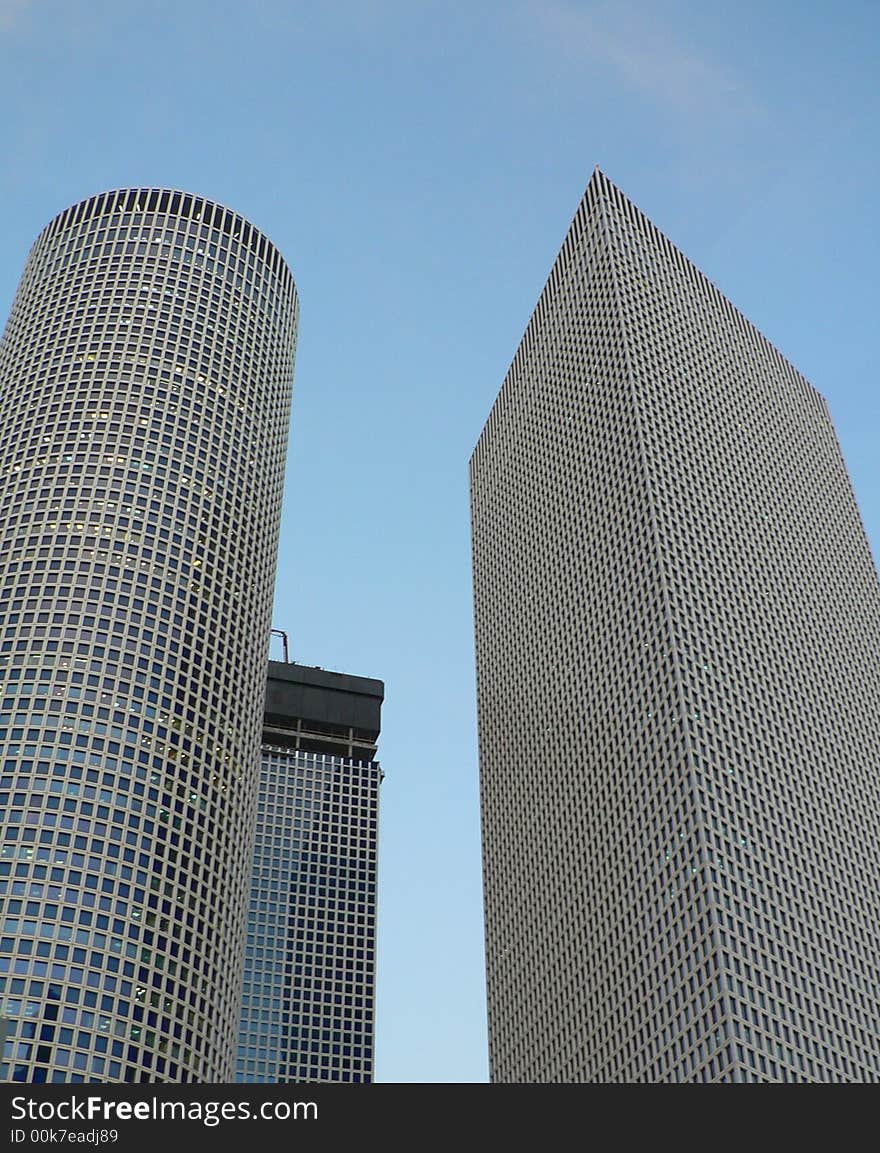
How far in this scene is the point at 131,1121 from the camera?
48250mm

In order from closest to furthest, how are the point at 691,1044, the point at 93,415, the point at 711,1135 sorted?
the point at 711,1135
the point at 691,1044
the point at 93,415

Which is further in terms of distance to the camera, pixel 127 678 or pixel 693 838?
pixel 127 678

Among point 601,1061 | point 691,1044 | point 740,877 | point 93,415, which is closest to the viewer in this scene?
point 691,1044

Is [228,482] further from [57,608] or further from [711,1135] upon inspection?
[711,1135]

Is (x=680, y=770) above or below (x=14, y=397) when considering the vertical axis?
below

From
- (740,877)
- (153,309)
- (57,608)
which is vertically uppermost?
(153,309)

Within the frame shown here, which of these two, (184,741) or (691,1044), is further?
(184,741)

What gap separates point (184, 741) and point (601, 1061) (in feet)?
206

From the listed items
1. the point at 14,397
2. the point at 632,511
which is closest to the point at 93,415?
the point at 14,397

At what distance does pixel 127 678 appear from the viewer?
154750 mm

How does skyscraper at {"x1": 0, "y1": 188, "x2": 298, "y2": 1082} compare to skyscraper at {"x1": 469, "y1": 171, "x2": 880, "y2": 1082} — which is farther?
skyscraper at {"x1": 469, "y1": 171, "x2": 880, "y2": 1082}

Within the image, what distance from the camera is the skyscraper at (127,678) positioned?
5177 inches

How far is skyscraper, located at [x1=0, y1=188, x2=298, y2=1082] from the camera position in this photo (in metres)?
132

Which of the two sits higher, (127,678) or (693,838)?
(127,678)
